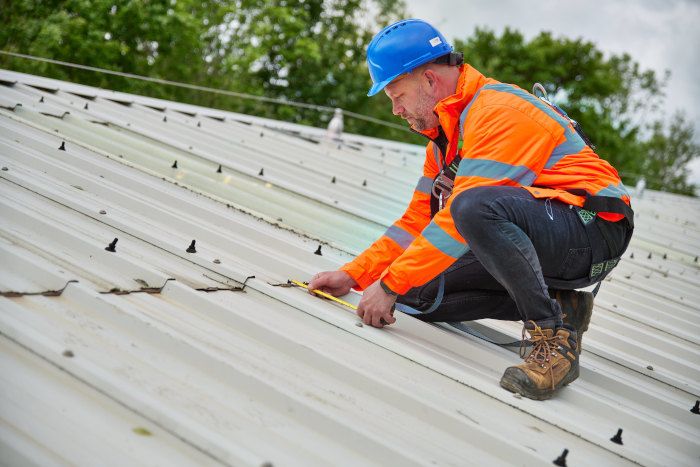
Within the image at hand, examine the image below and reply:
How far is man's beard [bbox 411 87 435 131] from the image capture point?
9.96 ft

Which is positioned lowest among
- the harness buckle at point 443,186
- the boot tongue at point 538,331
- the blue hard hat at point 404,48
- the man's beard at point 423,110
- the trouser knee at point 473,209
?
the boot tongue at point 538,331

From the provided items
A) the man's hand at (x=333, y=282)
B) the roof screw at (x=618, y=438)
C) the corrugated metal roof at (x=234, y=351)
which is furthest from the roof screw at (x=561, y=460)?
the man's hand at (x=333, y=282)

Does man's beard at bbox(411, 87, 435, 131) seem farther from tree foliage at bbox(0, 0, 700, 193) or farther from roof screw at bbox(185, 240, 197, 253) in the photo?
tree foliage at bbox(0, 0, 700, 193)

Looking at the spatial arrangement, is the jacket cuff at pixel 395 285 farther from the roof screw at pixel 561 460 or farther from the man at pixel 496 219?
the roof screw at pixel 561 460

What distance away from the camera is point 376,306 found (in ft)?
9.00

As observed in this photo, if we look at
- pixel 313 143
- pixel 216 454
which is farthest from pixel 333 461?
pixel 313 143

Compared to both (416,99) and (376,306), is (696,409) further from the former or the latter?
(416,99)

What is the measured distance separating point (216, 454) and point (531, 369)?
1.41m

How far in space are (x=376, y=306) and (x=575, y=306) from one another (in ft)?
3.10

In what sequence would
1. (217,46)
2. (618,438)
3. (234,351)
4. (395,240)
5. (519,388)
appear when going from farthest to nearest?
1. (217,46)
2. (395,240)
3. (519,388)
4. (618,438)
5. (234,351)

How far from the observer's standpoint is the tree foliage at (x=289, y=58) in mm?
22734

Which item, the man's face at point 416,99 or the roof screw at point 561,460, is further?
the man's face at point 416,99

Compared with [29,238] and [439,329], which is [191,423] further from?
[439,329]

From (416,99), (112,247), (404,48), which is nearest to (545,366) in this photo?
(416,99)
